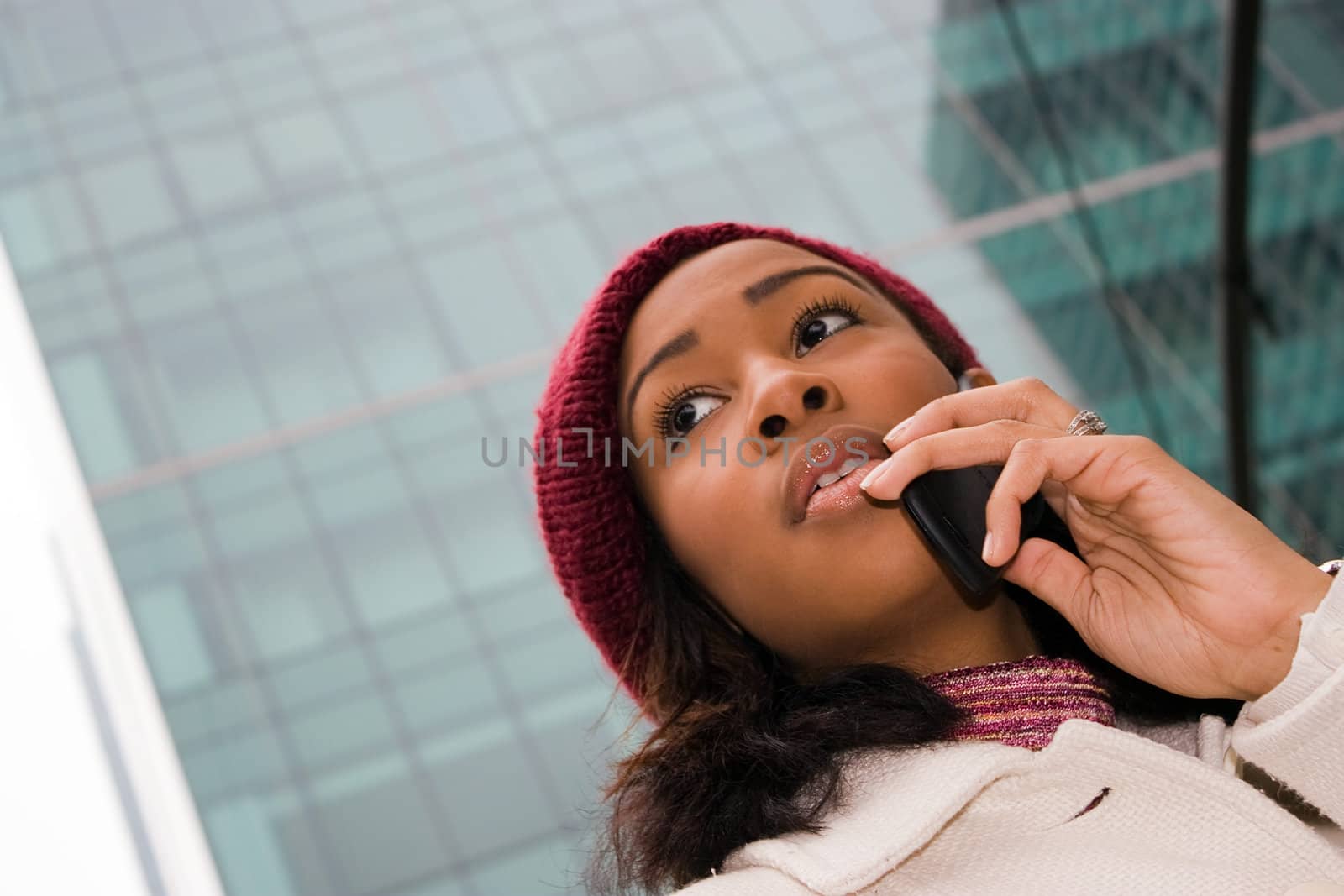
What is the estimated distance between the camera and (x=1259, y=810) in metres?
1.57

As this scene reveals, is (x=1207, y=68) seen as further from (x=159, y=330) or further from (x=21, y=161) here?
(x=21, y=161)

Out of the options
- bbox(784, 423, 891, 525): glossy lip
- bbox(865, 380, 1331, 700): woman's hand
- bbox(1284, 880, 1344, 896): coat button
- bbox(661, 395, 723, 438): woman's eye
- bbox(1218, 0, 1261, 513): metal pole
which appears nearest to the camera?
bbox(1284, 880, 1344, 896): coat button

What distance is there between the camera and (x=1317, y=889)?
1473 mm

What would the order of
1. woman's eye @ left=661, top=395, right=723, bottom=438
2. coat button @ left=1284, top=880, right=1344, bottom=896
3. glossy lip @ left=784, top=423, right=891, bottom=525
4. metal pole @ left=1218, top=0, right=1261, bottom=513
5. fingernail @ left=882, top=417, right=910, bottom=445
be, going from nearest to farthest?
coat button @ left=1284, top=880, right=1344, bottom=896 < fingernail @ left=882, top=417, right=910, bottom=445 < glossy lip @ left=784, top=423, right=891, bottom=525 < woman's eye @ left=661, top=395, right=723, bottom=438 < metal pole @ left=1218, top=0, right=1261, bottom=513

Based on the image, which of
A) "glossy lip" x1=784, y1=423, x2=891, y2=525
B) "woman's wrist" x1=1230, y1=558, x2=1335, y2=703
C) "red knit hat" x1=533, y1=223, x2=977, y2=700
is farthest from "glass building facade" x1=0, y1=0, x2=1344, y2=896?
"woman's wrist" x1=1230, y1=558, x2=1335, y2=703

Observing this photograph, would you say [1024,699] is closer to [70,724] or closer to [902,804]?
[902,804]

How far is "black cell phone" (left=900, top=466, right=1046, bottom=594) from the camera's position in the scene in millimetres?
1663

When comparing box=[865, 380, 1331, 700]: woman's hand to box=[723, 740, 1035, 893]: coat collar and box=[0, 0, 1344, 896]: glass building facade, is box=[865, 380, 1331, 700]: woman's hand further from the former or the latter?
box=[0, 0, 1344, 896]: glass building facade

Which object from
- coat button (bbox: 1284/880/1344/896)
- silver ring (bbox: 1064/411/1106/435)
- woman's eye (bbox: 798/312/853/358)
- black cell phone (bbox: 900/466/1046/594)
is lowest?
coat button (bbox: 1284/880/1344/896)

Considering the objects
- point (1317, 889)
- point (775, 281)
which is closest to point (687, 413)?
point (775, 281)

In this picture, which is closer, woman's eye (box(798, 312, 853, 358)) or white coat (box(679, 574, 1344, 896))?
white coat (box(679, 574, 1344, 896))

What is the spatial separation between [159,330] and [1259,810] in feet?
24.6

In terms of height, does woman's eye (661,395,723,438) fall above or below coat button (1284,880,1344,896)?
above

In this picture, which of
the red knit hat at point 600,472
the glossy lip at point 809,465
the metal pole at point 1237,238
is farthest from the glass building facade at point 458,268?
the glossy lip at point 809,465
